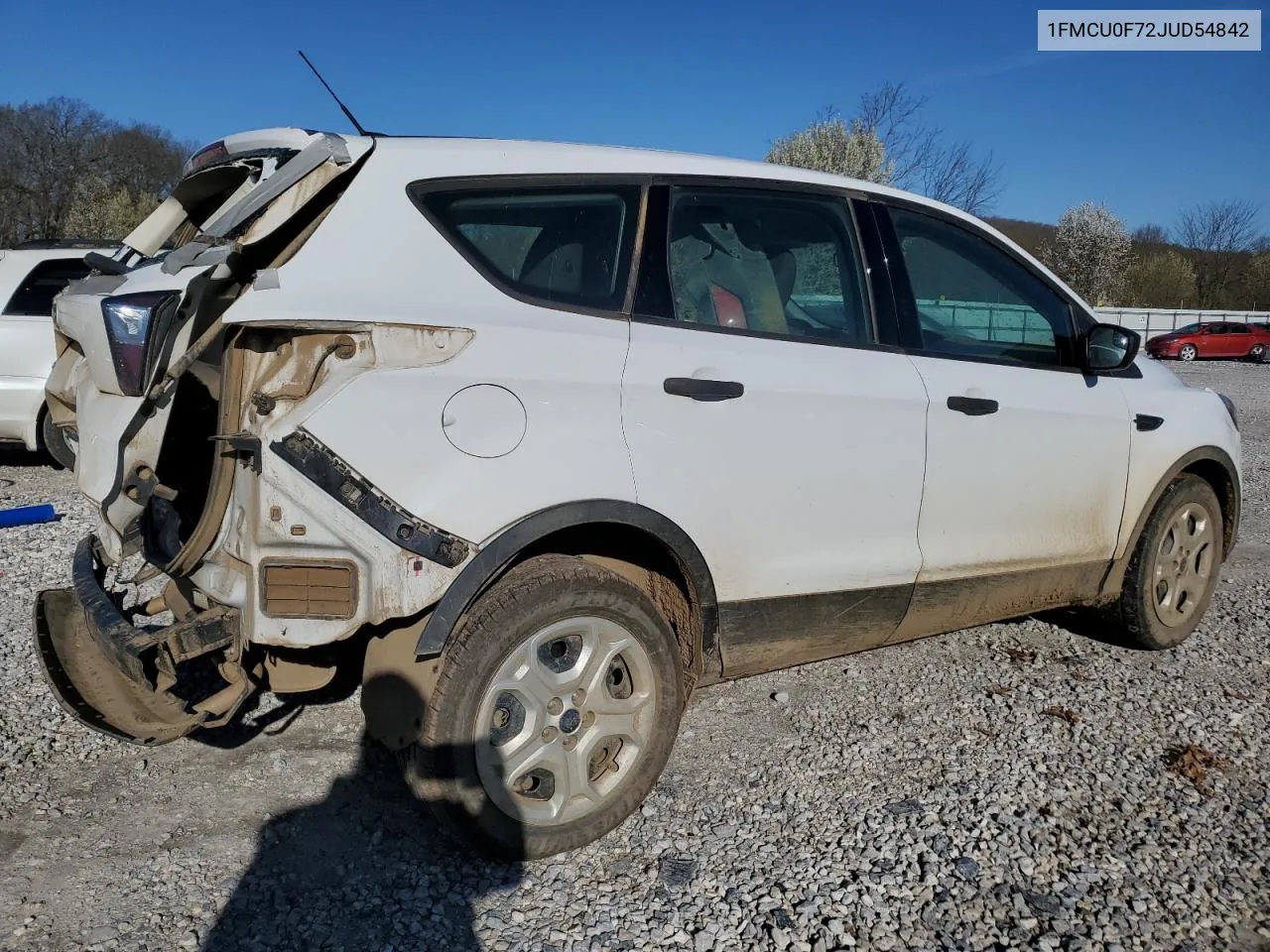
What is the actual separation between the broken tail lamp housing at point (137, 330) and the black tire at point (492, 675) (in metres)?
1.09

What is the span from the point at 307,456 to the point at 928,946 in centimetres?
205

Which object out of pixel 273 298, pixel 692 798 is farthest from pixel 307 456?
pixel 692 798

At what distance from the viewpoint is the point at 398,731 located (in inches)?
103

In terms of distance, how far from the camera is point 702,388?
2.83m

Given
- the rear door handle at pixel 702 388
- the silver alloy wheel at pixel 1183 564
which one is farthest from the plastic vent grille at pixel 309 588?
the silver alloy wheel at pixel 1183 564

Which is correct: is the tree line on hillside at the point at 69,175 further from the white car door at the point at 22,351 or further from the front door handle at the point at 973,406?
the front door handle at the point at 973,406

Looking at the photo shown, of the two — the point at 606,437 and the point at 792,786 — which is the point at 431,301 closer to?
the point at 606,437

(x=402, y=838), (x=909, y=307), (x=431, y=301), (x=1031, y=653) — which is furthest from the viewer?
(x=1031, y=653)

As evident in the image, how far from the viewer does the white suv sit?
7.97ft

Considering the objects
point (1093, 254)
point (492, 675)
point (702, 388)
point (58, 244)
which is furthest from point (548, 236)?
point (1093, 254)

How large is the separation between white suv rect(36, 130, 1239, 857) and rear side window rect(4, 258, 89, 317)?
524cm

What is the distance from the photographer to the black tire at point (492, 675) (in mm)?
2537

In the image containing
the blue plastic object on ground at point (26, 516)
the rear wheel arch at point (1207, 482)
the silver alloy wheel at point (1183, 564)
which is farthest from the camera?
the blue plastic object on ground at point (26, 516)

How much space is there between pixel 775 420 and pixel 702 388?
29cm
